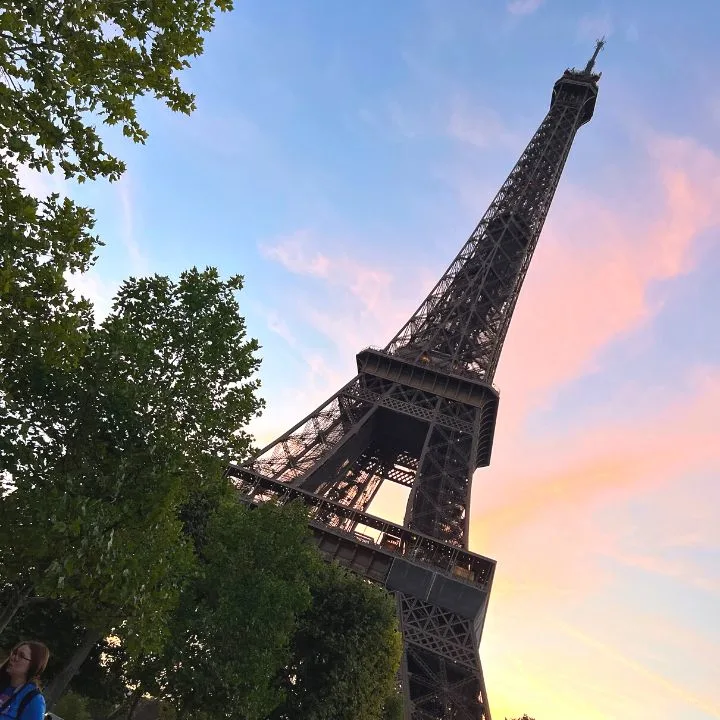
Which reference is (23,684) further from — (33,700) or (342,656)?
(342,656)

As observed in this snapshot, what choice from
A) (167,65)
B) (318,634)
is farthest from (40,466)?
(318,634)

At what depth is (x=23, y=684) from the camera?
555cm

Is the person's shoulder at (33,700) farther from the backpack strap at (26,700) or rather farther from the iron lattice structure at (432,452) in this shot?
the iron lattice structure at (432,452)

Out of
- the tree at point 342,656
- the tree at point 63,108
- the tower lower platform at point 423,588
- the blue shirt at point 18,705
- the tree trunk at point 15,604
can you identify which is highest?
the tower lower platform at point 423,588

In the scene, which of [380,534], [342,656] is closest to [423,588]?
[380,534]

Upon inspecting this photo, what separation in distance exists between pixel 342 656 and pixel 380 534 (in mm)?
12350

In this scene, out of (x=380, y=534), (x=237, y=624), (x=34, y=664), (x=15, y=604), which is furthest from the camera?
(x=380, y=534)

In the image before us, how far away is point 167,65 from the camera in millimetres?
8695

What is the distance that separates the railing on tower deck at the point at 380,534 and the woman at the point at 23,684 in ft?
96.3

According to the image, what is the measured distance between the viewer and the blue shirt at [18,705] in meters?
5.36

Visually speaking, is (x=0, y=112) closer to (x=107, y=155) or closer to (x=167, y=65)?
(x=107, y=155)

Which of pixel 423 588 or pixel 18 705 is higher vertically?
pixel 423 588

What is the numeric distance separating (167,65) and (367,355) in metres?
40.7

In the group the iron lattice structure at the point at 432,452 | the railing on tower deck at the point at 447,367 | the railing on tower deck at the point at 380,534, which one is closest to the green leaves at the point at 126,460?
the iron lattice structure at the point at 432,452
